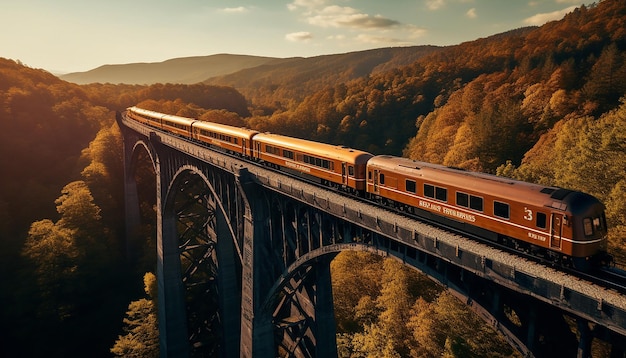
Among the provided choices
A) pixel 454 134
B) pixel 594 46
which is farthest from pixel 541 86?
pixel 594 46

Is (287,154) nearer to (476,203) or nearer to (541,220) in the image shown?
(476,203)

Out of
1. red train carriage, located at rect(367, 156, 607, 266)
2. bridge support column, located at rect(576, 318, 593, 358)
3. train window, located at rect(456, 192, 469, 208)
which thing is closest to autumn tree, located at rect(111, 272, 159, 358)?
red train carriage, located at rect(367, 156, 607, 266)

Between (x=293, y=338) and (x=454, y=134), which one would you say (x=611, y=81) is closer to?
(x=454, y=134)

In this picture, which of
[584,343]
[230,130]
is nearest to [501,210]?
[584,343]

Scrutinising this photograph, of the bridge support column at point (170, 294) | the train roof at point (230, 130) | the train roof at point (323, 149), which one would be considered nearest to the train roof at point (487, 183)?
the train roof at point (323, 149)

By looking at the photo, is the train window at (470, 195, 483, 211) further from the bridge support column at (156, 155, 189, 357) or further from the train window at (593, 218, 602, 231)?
the bridge support column at (156, 155, 189, 357)

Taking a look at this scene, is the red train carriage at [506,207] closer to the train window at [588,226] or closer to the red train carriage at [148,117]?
the train window at [588,226]

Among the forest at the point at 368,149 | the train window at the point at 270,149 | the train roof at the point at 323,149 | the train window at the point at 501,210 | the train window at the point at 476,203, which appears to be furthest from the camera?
the forest at the point at 368,149
